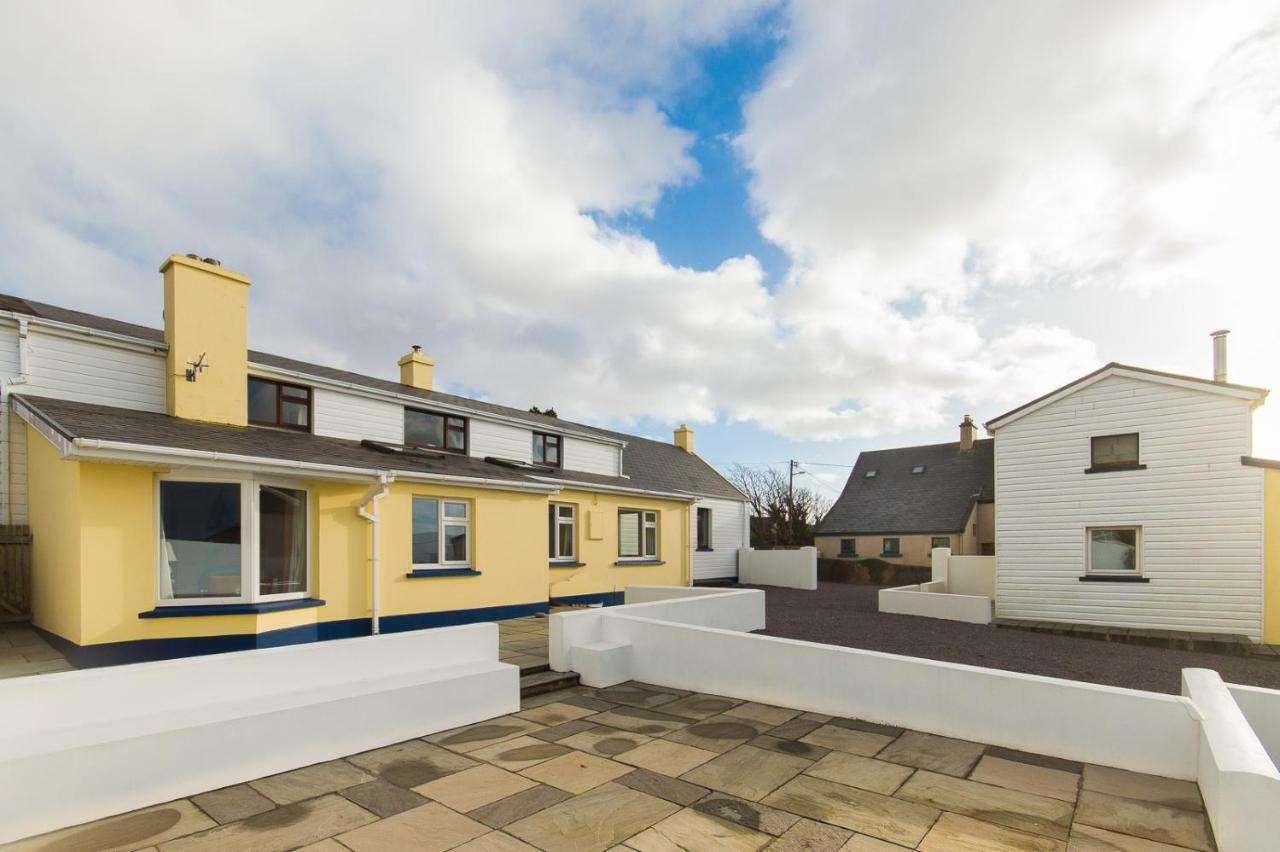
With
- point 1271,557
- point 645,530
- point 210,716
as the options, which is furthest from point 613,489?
point 1271,557

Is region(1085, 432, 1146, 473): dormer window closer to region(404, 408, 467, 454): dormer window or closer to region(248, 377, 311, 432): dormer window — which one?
region(404, 408, 467, 454): dormer window

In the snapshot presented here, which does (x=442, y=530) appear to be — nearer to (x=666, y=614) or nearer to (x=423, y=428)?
(x=423, y=428)

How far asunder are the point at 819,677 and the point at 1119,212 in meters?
7.43

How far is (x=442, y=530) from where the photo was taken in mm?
10656

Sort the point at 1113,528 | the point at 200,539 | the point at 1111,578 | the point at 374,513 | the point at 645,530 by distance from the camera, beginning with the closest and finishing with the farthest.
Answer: the point at 200,539 → the point at 374,513 → the point at 1111,578 → the point at 1113,528 → the point at 645,530

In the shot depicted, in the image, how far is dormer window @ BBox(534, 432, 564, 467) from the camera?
15.9 m

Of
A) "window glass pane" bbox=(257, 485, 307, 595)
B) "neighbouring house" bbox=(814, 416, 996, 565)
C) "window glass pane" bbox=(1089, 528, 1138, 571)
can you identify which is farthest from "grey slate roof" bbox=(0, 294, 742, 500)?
"window glass pane" bbox=(1089, 528, 1138, 571)

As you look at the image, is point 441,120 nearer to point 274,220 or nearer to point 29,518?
point 274,220

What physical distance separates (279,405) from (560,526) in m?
6.28

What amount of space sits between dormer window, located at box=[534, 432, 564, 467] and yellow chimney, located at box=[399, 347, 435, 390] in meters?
3.05

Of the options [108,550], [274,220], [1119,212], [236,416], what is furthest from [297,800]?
[1119,212]

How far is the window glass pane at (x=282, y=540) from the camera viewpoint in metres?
8.30

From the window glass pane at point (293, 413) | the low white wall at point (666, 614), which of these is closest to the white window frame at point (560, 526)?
the low white wall at point (666, 614)

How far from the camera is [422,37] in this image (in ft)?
25.2
